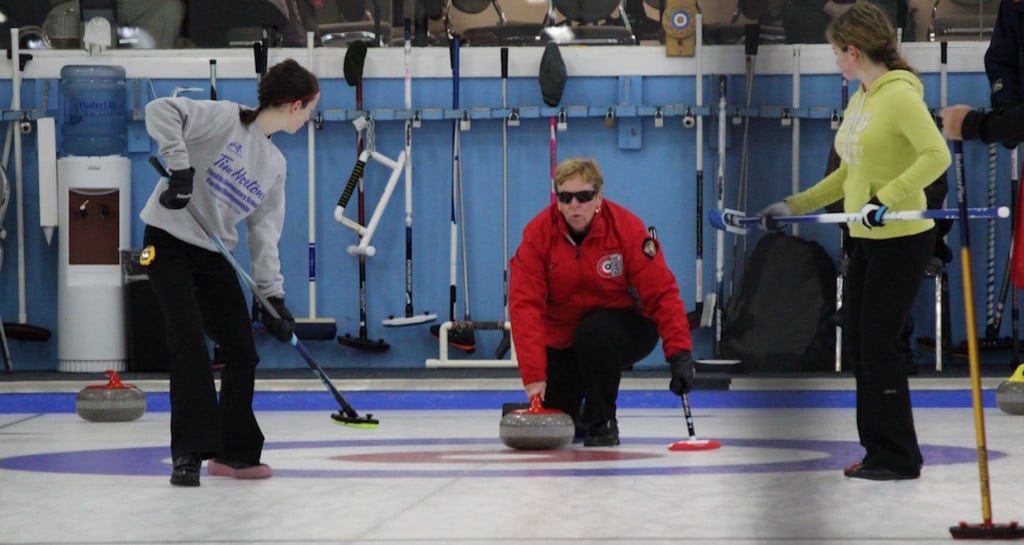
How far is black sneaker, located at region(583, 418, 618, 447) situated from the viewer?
16.1 feet

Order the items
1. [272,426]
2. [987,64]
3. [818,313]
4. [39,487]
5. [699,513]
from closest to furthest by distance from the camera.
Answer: [699,513] < [39,487] < [987,64] < [272,426] < [818,313]

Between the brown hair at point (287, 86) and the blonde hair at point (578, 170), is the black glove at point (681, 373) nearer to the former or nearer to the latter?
the blonde hair at point (578, 170)

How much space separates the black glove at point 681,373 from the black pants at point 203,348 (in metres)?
1.28

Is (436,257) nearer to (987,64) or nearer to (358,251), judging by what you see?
(358,251)

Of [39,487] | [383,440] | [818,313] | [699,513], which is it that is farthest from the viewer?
[818,313]

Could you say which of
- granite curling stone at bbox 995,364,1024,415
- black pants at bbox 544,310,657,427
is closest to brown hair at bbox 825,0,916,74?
black pants at bbox 544,310,657,427

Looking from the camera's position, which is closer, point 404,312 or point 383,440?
point 383,440

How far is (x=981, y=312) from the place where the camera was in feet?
26.9

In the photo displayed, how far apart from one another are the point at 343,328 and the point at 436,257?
Answer: 0.66 metres

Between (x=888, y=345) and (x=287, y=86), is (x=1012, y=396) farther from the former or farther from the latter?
(x=287, y=86)

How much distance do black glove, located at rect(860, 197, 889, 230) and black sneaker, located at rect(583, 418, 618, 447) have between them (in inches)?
62.3

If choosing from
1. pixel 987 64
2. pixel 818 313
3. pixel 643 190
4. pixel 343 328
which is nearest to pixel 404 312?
pixel 343 328

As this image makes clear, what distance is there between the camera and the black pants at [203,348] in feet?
12.6

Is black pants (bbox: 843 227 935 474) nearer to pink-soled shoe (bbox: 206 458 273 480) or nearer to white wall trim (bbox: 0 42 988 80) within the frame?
pink-soled shoe (bbox: 206 458 273 480)
